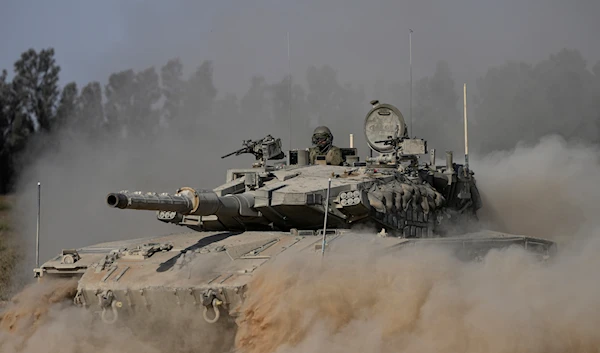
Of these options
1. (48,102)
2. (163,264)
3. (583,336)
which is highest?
(48,102)

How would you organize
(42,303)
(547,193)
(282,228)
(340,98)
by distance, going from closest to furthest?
1. (42,303)
2. (282,228)
3. (547,193)
4. (340,98)

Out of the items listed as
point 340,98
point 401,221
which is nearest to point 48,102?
point 340,98

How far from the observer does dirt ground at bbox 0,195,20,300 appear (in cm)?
2512

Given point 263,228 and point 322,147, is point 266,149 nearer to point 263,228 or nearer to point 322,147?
point 322,147

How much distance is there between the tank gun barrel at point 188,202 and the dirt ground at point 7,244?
422 inches

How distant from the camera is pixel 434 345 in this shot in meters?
13.2

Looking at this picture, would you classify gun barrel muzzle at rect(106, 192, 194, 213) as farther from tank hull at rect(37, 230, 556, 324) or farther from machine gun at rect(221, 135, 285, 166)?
machine gun at rect(221, 135, 285, 166)

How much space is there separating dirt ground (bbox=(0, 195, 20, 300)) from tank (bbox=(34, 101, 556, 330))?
31.9ft

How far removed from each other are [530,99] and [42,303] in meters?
38.2

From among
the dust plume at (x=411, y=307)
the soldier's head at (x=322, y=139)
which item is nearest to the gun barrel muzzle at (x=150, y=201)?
the dust plume at (x=411, y=307)

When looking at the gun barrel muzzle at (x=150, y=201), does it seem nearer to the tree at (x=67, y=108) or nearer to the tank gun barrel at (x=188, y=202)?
the tank gun barrel at (x=188, y=202)

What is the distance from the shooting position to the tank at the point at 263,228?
1366cm

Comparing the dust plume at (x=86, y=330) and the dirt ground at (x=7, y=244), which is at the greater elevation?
the dust plume at (x=86, y=330)

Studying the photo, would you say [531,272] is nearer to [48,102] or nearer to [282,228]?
[282,228]
